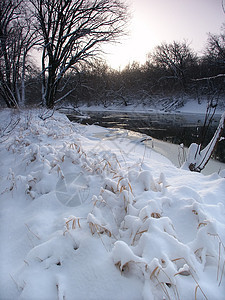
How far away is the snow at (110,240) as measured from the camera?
1012 mm

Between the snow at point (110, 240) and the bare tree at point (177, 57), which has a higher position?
the bare tree at point (177, 57)

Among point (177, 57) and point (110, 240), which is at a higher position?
point (177, 57)

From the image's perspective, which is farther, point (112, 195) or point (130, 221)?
point (112, 195)

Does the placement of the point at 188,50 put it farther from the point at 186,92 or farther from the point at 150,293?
the point at 150,293

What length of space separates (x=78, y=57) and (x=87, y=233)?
36.3 feet

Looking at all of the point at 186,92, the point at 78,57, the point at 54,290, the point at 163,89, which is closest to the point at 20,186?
the point at 54,290

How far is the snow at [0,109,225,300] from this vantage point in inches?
39.8

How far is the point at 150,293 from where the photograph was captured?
3.03ft

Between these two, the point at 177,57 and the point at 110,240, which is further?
the point at 177,57

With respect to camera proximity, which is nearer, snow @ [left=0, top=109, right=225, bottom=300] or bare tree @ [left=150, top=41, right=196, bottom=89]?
snow @ [left=0, top=109, right=225, bottom=300]

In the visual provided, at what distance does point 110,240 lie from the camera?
52.9 inches

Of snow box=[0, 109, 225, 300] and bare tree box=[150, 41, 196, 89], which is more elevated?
bare tree box=[150, 41, 196, 89]

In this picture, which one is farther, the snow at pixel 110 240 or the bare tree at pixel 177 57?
the bare tree at pixel 177 57

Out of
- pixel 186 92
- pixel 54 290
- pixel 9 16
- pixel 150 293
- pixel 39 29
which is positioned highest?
pixel 9 16
